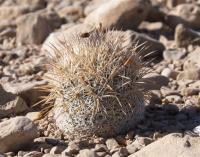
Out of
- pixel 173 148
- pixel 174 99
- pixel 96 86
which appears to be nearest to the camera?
pixel 173 148

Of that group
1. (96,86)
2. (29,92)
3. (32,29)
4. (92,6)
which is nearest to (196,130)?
(96,86)

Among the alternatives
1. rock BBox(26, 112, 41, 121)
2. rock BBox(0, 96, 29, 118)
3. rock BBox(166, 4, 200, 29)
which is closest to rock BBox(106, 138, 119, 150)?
rock BBox(26, 112, 41, 121)

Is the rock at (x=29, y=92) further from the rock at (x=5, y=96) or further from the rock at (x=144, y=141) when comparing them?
the rock at (x=144, y=141)

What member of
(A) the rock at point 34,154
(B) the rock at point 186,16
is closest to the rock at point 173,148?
(A) the rock at point 34,154

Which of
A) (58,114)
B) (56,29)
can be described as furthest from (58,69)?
(56,29)

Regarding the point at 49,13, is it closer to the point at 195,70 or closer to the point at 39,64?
the point at 39,64

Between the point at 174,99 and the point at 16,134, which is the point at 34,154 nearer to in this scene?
the point at 16,134

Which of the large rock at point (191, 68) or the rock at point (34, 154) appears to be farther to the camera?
the large rock at point (191, 68)
